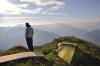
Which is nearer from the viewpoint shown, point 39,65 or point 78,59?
point 39,65

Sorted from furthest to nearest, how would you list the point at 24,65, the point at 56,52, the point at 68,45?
the point at 56,52 → the point at 68,45 → the point at 24,65

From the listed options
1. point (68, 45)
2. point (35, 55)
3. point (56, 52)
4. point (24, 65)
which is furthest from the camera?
point (56, 52)

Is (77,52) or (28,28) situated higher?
(28,28)

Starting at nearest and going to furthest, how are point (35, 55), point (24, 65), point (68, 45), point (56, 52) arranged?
point (24, 65) → point (35, 55) → point (68, 45) → point (56, 52)

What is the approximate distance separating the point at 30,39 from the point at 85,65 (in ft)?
26.0

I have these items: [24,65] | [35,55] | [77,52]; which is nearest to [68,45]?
[77,52]

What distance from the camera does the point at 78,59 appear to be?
2452 centimetres

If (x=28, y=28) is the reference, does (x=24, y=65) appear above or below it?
below

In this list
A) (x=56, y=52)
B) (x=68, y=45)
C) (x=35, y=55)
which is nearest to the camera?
(x=35, y=55)

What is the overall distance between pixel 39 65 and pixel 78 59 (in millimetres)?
4178

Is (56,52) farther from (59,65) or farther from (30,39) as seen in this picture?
(59,65)

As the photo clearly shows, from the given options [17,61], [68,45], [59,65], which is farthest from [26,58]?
[68,45]

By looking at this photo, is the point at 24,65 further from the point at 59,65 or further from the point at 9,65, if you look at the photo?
the point at 59,65

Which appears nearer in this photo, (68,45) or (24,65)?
(24,65)
